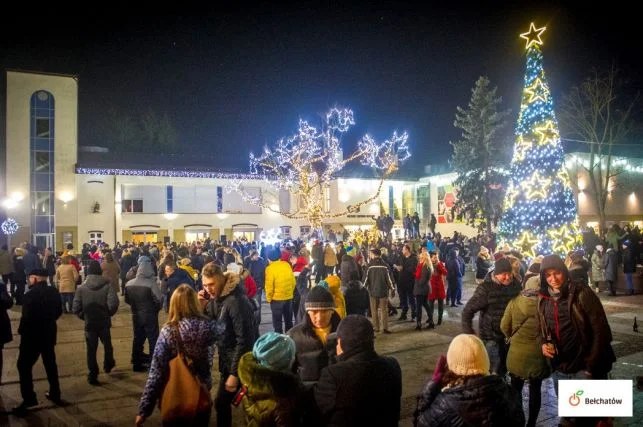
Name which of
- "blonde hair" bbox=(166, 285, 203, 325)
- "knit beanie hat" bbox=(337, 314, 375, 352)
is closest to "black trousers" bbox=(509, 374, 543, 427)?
"knit beanie hat" bbox=(337, 314, 375, 352)

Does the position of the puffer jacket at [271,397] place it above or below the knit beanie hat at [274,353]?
below

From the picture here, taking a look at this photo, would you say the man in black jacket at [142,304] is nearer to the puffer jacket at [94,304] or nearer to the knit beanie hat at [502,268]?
the puffer jacket at [94,304]

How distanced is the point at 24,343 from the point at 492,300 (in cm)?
543

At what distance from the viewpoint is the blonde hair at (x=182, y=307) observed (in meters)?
3.81

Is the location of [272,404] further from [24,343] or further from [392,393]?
[24,343]

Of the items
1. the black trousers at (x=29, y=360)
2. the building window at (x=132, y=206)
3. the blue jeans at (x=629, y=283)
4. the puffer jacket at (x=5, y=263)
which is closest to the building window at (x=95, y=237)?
the building window at (x=132, y=206)

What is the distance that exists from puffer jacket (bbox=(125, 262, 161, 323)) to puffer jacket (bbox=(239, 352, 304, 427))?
517 cm

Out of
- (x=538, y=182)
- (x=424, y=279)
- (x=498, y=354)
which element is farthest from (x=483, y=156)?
(x=498, y=354)

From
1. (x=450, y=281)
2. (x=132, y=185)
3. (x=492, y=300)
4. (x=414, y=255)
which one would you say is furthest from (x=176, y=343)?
(x=132, y=185)

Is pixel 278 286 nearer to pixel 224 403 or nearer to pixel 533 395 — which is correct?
pixel 224 403

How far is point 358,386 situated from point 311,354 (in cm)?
122

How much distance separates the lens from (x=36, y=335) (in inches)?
237

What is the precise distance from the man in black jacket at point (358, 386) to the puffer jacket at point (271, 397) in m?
0.13

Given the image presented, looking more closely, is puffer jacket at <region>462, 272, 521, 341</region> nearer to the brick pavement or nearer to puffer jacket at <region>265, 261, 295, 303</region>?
the brick pavement
